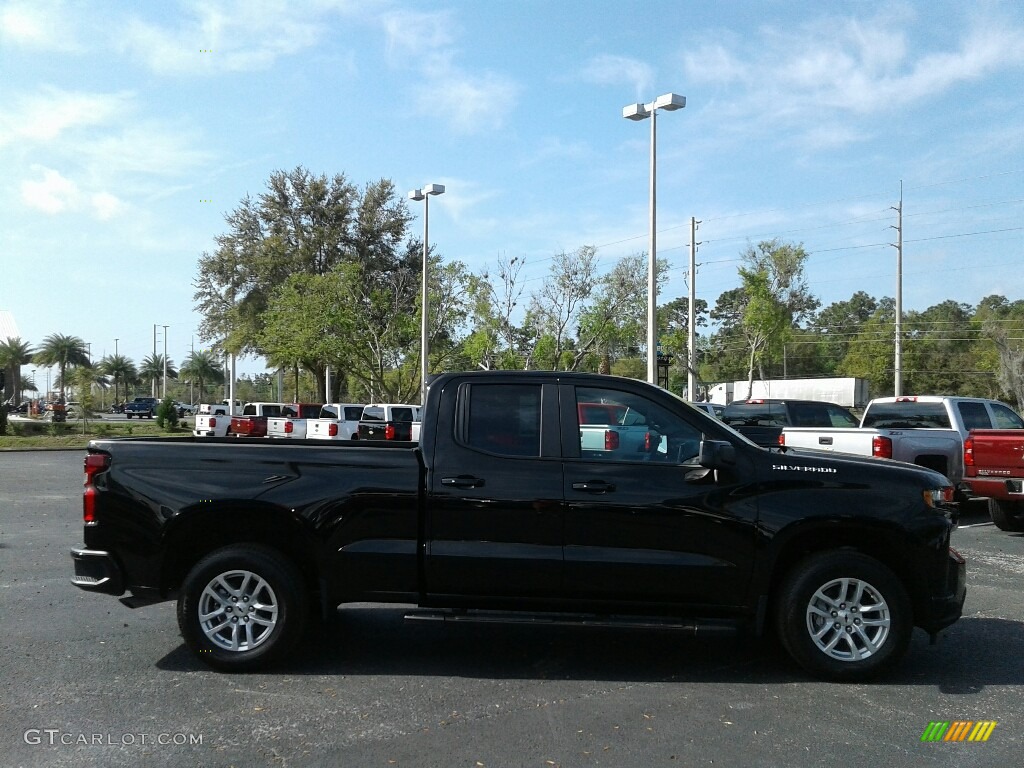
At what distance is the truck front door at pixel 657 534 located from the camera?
18.2 feet

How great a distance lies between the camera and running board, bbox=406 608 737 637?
18.0 ft

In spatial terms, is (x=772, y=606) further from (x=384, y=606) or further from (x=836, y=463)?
(x=384, y=606)

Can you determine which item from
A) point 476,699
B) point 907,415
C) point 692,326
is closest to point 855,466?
point 476,699

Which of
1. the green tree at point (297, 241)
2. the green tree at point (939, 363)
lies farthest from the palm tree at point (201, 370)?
the green tree at point (939, 363)

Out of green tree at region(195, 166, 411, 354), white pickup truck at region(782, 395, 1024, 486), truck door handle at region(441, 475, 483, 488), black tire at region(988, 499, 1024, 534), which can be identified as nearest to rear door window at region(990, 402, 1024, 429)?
white pickup truck at region(782, 395, 1024, 486)

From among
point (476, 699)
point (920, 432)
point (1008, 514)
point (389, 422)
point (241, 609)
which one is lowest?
point (476, 699)

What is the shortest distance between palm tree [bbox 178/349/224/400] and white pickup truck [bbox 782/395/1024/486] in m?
94.8

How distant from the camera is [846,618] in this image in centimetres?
558

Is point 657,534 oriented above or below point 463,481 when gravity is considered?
below

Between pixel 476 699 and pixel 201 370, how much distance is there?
4192 inches

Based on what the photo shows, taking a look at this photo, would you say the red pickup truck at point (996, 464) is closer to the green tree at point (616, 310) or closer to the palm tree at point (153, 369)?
the green tree at point (616, 310)

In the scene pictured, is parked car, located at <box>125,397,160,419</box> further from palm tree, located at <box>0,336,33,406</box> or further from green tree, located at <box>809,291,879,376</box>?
green tree, located at <box>809,291,879,376</box>
